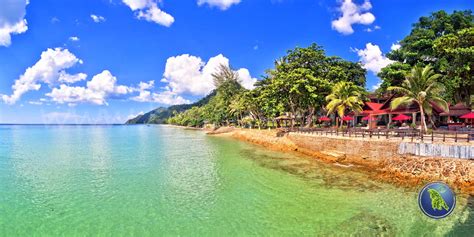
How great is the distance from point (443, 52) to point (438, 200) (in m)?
34.6

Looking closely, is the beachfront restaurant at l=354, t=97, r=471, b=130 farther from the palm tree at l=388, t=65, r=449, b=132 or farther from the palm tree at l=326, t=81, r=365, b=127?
the palm tree at l=388, t=65, r=449, b=132

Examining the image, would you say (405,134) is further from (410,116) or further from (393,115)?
(393,115)

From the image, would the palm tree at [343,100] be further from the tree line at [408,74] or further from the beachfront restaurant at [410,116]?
the beachfront restaurant at [410,116]

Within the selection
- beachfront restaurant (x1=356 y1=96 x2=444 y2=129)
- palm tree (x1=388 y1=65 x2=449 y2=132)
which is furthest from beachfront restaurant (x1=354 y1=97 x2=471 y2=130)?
palm tree (x1=388 y1=65 x2=449 y2=132)

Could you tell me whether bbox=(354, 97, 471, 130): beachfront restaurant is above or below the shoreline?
above

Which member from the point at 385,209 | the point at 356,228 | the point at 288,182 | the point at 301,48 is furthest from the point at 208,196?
the point at 301,48

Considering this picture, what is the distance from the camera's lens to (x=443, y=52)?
31.5 meters

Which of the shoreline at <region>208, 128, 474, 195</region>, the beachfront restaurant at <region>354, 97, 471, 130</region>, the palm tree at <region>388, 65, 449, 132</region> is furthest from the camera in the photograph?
the beachfront restaurant at <region>354, 97, 471, 130</region>

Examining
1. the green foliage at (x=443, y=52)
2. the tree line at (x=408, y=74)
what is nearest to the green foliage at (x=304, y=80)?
the tree line at (x=408, y=74)

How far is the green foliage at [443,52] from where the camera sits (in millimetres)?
28828

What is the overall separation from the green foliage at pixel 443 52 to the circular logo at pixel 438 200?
30107 millimetres

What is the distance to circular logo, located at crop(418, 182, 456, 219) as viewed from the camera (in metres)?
5.14

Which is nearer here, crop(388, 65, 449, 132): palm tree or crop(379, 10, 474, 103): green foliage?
crop(388, 65, 449, 132): palm tree

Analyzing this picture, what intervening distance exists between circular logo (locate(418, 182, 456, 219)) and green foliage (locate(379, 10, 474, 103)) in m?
30.1
